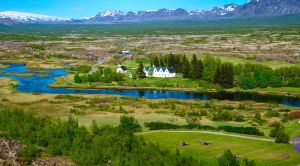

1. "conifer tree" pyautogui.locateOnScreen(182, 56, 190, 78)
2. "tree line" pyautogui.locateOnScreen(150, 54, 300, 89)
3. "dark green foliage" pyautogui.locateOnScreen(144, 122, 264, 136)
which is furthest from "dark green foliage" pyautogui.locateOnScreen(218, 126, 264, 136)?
"conifer tree" pyautogui.locateOnScreen(182, 56, 190, 78)

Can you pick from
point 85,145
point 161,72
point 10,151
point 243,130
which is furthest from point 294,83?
point 10,151

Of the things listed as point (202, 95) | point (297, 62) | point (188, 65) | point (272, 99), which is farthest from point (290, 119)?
point (297, 62)

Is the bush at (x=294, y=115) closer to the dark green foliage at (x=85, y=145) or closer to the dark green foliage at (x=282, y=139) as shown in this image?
the dark green foliage at (x=282, y=139)

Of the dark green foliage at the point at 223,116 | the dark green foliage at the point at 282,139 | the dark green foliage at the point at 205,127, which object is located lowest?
the dark green foliage at the point at 223,116

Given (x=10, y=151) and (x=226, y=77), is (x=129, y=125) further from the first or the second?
(x=226, y=77)

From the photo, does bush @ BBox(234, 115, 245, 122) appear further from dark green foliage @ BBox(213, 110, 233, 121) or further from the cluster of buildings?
the cluster of buildings

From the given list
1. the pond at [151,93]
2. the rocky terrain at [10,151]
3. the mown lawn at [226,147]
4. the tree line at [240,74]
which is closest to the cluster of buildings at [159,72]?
the tree line at [240,74]

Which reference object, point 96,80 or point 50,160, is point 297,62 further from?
point 50,160

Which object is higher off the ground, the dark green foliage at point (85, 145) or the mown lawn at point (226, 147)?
the dark green foliage at point (85, 145)
